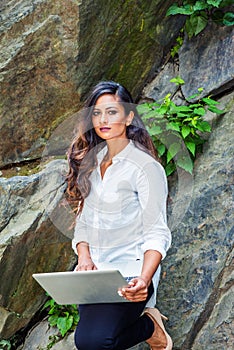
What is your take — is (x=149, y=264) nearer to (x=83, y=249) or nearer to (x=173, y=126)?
(x=83, y=249)

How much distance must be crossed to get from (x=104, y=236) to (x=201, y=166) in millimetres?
1203

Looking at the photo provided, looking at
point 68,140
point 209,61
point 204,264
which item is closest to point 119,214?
point 204,264

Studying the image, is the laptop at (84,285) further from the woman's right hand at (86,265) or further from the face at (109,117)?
the face at (109,117)

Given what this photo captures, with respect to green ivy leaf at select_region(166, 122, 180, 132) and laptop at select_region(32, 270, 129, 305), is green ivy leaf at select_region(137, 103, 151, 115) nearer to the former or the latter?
green ivy leaf at select_region(166, 122, 180, 132)

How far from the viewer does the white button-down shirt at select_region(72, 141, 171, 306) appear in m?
2.65

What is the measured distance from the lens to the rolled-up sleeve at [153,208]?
2.61 metres

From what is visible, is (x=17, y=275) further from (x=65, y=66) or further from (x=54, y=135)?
Answer: (x=65, y=66)

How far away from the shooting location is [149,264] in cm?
254

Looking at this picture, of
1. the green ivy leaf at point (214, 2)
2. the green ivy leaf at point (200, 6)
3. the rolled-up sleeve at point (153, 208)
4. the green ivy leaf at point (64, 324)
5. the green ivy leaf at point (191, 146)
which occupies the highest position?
the green ivy leaf at point (214, 2)

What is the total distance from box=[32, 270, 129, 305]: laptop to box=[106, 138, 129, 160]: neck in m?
0.74

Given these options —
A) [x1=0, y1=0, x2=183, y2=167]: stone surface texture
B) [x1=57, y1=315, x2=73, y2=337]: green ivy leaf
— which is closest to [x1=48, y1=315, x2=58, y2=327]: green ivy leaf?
[x1=57, y1=315, x2=73, y2=337]: green ivy leaf

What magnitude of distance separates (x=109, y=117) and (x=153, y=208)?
582 mm

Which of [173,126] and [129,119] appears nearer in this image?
[129,119]

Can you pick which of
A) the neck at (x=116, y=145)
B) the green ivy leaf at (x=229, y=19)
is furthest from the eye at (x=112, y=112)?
the green ivy leaf at (x=229, y=19)
